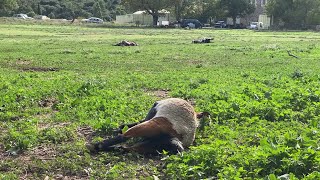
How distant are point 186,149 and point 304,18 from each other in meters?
61.4

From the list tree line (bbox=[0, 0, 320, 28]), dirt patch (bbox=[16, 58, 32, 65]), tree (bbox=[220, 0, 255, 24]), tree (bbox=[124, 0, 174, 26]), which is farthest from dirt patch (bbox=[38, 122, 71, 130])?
tree (bbox=[220, 0, 255, 24])

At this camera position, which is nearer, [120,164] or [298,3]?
[120,164]

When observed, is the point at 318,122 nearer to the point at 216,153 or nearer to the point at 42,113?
the point at 216,153

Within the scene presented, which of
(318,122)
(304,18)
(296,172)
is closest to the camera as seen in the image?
(296,172)

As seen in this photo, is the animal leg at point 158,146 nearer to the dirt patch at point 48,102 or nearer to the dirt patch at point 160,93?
the dirt patch at point 48,102

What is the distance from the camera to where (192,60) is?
17609 millimetres

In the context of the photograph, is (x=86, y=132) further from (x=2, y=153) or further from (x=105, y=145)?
(x=2, y=153)

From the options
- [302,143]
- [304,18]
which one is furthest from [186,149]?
[304,18]

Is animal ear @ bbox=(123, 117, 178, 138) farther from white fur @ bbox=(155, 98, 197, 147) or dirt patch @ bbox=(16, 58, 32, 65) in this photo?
dirt patch @ bbox=(16, 58, 32, 65)

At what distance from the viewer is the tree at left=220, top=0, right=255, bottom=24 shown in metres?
73.2

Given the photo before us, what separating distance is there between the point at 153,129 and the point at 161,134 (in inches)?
5.3

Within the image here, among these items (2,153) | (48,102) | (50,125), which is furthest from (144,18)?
(2,153)

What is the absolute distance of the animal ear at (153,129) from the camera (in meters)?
5.77

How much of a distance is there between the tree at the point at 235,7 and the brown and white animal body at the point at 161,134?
69.2 meters
